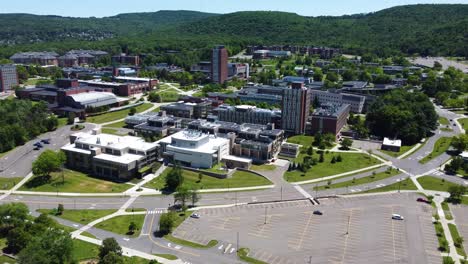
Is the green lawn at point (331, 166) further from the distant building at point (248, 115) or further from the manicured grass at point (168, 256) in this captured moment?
the manicured grass at point (168, 256)

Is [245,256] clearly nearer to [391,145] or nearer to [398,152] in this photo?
[398,152]


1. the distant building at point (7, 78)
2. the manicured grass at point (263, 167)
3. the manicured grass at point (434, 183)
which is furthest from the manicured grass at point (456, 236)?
the distant building at point (7, 78)

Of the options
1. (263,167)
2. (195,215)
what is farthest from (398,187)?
(195,215)

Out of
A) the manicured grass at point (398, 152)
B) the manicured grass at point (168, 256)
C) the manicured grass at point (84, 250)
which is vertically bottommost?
the manicured grass at point (168, 256)

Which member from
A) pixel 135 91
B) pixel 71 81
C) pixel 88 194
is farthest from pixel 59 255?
pixel 135 91

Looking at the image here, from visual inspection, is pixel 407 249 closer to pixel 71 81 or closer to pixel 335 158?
pixel 335 158

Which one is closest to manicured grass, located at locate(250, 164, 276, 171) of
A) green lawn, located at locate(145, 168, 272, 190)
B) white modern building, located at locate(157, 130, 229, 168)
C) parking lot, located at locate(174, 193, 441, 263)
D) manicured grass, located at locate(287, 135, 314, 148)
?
green lawn, located at locate(145, 168, 272, 190)
